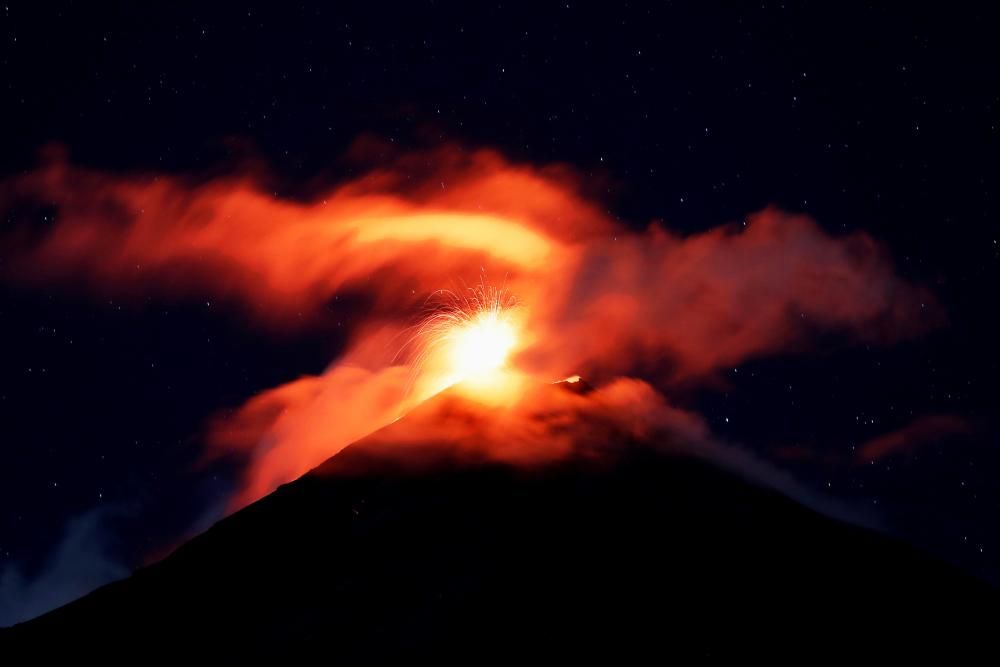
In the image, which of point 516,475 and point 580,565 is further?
point 516,475

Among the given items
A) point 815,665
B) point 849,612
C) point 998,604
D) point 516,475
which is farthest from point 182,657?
point 998,604

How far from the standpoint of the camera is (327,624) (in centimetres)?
5306

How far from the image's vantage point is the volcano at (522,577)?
51.5 meters

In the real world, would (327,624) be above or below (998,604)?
above

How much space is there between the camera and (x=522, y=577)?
5669cm

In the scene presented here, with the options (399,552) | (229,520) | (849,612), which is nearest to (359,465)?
(229,520)

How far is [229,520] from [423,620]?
26.8 metres

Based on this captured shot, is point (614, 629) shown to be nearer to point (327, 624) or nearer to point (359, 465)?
point (327, 624)

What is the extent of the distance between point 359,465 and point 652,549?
25.2m

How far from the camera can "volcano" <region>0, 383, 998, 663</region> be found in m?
51.5

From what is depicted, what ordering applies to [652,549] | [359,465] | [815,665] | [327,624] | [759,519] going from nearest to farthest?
[815,665] < [327,624] < [652,549] < [759,519] < [359,465]

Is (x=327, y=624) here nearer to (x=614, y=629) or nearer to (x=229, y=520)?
(x=614, y=629)

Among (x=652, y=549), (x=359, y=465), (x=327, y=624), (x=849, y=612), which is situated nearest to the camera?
(x=327, y=624)

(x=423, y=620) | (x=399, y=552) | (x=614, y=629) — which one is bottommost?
(x=614, y=629)
